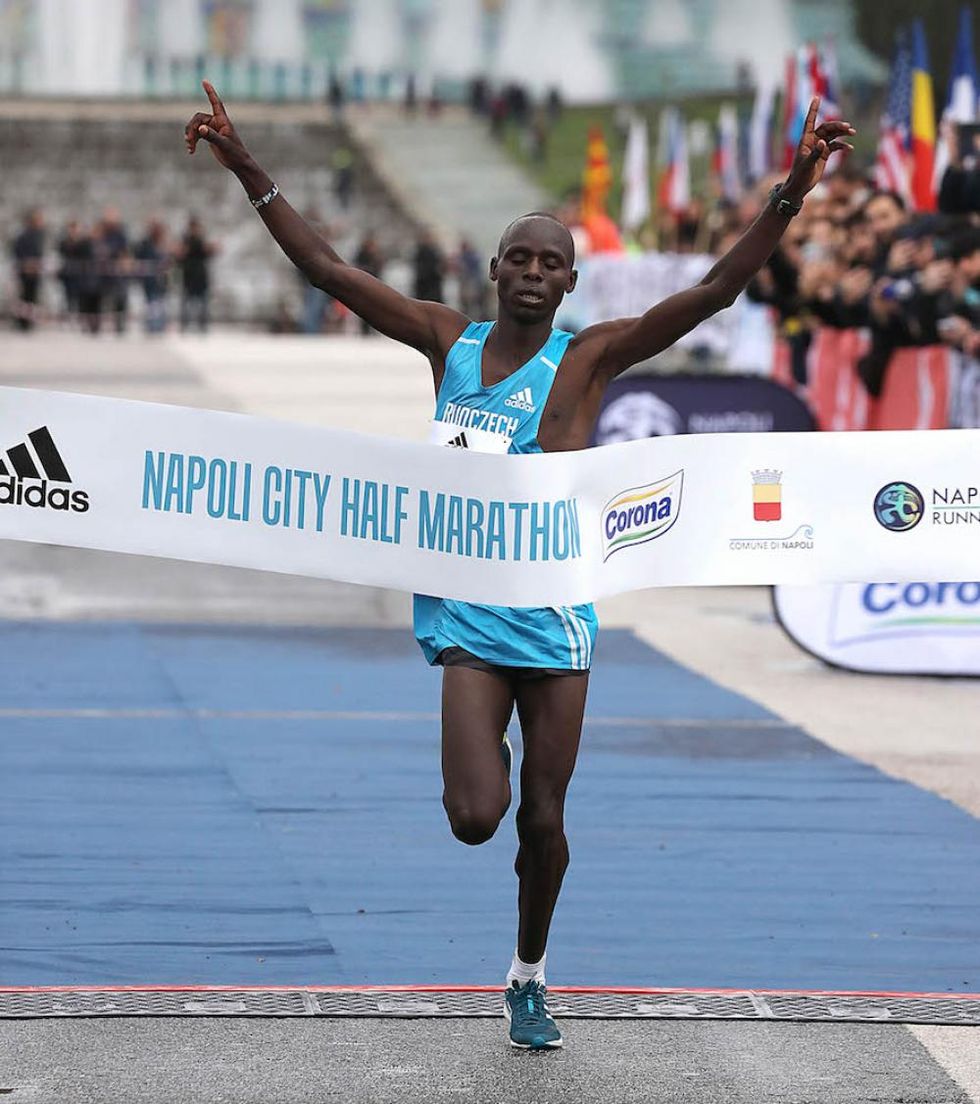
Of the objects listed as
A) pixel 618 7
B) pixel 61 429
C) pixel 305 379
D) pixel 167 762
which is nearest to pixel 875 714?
pixel 167 762

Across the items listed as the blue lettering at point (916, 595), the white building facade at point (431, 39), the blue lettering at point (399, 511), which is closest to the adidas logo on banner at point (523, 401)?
the blue lettering at point (399, 511)

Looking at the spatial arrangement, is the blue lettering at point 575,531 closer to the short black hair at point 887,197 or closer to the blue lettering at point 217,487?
the blue lettering at point 217,487

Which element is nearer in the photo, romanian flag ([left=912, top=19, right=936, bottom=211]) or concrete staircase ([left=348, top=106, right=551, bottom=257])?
romanian flag ([left=912, top=19, right=936, bottom=211])

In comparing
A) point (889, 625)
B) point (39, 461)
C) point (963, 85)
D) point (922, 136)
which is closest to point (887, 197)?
point (963, 85)

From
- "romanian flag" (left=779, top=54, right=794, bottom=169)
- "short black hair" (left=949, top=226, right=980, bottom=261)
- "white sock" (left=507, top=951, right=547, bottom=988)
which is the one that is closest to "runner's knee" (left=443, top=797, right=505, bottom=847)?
"white sock" (left=507, top=951, right=547, bottom=988)

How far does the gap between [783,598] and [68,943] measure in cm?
616

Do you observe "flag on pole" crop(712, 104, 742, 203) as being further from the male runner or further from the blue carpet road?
the male runner

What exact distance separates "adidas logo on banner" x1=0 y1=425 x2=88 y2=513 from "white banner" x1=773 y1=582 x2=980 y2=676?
5.84 meters

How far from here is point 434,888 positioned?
8.23 m

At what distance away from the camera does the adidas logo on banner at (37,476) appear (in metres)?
7.10

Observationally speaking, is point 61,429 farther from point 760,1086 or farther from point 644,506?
point 760,1086

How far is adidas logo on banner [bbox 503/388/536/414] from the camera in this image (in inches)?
258

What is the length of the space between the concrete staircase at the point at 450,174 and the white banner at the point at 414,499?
62.5 meters

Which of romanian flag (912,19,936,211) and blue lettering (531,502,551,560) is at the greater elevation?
romanian flag (912,19,936,211)
